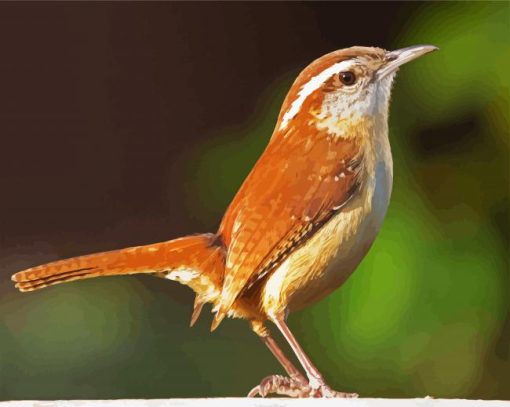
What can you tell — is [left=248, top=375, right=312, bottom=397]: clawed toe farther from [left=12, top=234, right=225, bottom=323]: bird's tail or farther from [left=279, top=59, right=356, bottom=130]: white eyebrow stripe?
[left=279, top=59, right=356, bottom=130]: white eyebrow stripe

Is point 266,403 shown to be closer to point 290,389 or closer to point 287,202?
point 290,389

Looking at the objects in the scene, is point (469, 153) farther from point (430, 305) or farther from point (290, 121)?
point (290, 121)

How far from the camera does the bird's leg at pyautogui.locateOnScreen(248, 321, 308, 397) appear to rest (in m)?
2.58

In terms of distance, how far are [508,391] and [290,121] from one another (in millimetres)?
1200

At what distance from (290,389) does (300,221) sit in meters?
0.32

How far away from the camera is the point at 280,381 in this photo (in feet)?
8.52

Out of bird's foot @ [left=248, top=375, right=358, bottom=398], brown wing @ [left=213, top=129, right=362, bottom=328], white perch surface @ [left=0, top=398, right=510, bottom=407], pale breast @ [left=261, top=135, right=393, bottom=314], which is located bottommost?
bird's foot @ [left=248, top=375, right=358, bottom=398]

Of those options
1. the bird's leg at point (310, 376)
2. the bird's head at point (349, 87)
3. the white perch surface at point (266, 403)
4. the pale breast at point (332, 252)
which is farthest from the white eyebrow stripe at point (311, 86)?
the white perch surface at point (266, 403)

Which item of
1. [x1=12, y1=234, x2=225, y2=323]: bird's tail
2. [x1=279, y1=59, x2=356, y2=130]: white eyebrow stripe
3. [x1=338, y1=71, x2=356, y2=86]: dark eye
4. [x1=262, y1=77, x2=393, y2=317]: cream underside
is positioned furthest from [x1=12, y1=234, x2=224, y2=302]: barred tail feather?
[x1=338, y1=71, x2=356, y2=86]: dark eye

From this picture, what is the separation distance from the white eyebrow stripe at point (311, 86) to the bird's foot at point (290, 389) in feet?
1.55

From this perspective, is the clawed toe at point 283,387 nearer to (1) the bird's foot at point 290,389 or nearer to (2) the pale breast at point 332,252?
(1) the bird's foot at point 290,389

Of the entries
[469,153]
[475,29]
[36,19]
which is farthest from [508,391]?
[36,19]

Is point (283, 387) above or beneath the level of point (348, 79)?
beneath

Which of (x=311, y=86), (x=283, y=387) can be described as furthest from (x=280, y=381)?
(x=311, y=86)
